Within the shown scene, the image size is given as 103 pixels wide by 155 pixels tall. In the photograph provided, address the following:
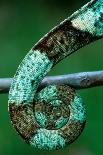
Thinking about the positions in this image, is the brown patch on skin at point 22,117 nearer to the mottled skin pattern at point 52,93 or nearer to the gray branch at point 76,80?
the mottled skin pattern at point 52,93

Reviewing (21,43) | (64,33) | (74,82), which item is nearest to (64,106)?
(64,33)

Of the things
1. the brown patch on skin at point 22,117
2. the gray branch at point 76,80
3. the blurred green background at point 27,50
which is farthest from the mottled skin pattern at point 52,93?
the blurred green background at point 27,50

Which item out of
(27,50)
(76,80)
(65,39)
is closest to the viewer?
(65,39)

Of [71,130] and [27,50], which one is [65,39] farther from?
[27,50]

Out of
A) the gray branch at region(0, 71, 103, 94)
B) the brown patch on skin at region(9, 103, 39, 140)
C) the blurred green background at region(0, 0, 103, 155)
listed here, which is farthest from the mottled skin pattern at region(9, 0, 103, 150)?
the blurred green background at region(0, 0, 103, 155)

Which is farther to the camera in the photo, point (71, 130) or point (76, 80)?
point (76, 80)

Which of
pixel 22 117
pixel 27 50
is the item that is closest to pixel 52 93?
pixel 22 117

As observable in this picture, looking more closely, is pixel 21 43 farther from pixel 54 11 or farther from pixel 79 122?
pixel 79 122
